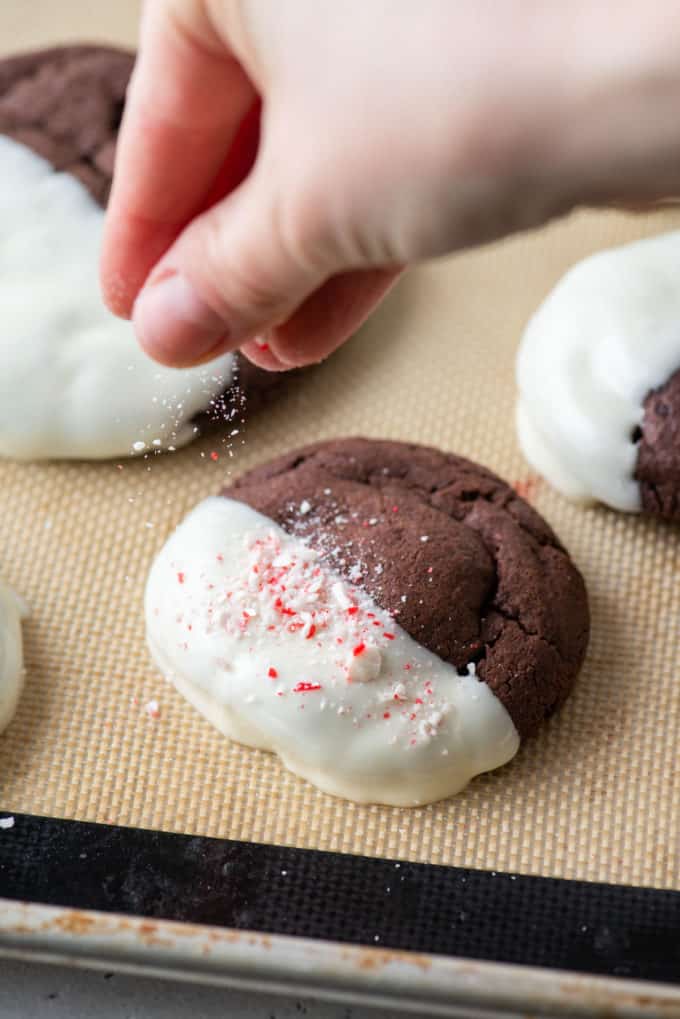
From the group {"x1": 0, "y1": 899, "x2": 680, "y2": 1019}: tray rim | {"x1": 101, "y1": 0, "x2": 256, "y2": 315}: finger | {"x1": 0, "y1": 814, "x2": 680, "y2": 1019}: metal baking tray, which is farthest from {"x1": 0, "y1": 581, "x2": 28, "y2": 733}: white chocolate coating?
{"x1": 101, "y1": 0, "x2": 256, "y2": 315}: finger

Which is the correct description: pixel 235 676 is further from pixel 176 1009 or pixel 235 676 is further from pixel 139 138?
pixel 139 138

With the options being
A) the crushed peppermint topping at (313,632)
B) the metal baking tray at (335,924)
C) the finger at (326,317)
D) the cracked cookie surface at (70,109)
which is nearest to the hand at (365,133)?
the finger at (326,317)

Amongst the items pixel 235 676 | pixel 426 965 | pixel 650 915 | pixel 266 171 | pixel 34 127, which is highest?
pixel 266 171

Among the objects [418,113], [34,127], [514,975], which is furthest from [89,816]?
[34,127]

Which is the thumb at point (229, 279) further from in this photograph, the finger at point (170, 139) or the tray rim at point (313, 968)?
the tray rim at point (313, 968)

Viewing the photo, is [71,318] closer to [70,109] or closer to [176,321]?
[70,109]
